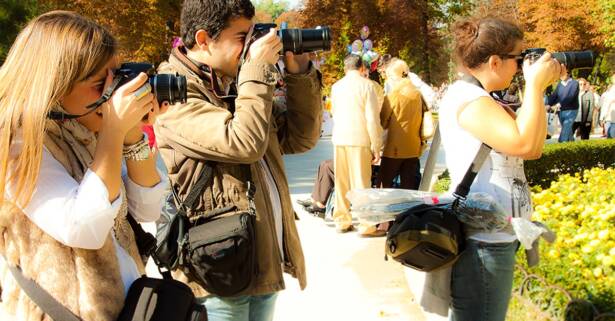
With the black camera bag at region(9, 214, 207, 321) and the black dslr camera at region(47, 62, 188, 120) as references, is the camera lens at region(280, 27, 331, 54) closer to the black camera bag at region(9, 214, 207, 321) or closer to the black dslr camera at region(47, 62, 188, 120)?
the black dslr camera at region(47, 62, 188, 120)

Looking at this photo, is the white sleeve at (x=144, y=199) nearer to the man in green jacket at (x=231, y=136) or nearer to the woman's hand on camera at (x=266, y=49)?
the man in green jacket at (x=231, y=136)

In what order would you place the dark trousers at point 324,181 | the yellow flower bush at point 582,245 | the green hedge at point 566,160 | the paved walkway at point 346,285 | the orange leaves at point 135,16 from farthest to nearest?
1. the orange leaves at point 135,16
2. the green hedge at point 566,160
3. the dark trousers at point 324,181
4. the paved walkway at point 346,285
5. the yellow flower bush at point 582,245

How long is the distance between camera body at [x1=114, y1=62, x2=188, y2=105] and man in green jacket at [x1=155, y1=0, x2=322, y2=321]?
0.26m

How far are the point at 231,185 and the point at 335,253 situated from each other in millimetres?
3965

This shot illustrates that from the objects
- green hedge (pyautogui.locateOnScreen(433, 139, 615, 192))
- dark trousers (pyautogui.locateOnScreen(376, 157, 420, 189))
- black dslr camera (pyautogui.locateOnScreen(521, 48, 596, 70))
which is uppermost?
black dslr camera (pyautogui.locateOnScreen(521, 48, 596, 70))

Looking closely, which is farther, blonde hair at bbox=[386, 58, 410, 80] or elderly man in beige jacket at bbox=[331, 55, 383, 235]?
blonde hair at bbox=[386, 58, 410, 80]

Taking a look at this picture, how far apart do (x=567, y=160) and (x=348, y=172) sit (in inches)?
149

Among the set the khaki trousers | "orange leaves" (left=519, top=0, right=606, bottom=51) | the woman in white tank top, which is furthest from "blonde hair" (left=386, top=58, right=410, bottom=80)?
"orange leaves" (left=519, top=0, right=606, bottom=51)

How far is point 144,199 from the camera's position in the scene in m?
1.90

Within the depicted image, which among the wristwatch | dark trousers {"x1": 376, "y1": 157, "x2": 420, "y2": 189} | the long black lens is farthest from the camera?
dark trousers {"x1": 376, "y1": 157, "x2": 420, "y2": 189}

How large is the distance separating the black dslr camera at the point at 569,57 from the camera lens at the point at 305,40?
87 cm

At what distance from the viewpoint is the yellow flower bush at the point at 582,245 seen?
122 inches

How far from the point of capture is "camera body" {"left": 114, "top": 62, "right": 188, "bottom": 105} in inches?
66.5

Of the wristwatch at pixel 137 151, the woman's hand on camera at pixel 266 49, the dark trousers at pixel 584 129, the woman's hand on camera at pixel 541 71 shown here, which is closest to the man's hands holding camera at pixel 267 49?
the woman's hand on camera at pixel 266 49
